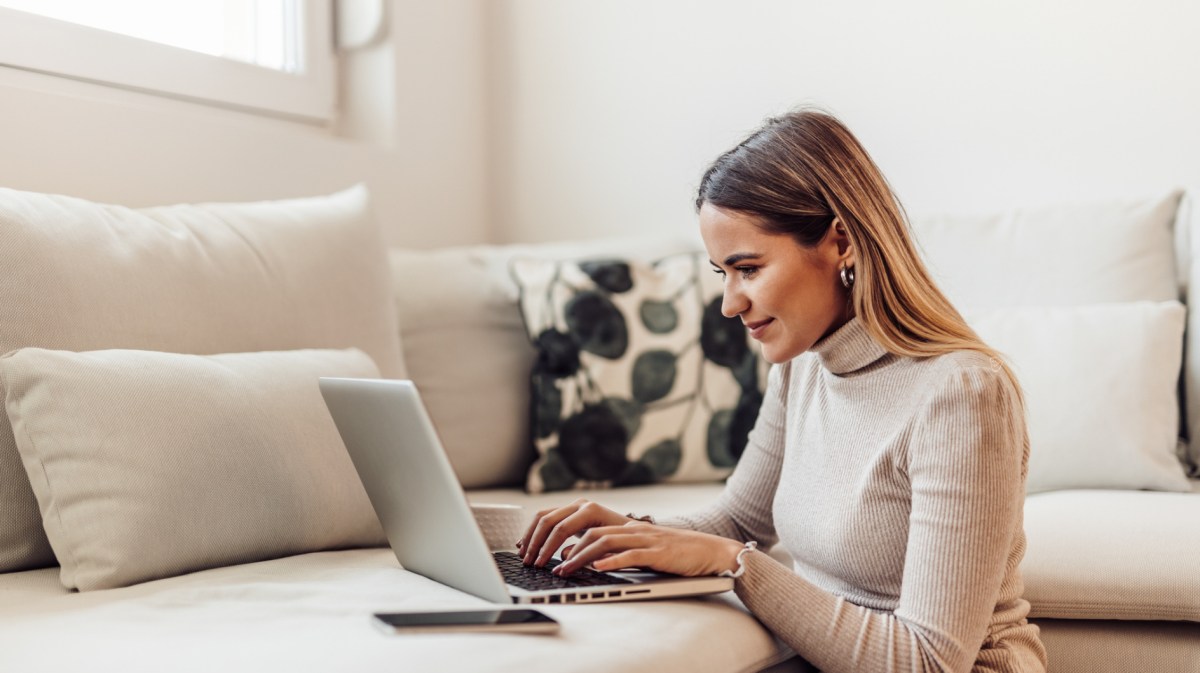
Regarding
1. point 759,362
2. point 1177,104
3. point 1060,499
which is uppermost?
point 1177,104

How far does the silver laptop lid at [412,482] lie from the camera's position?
1046 millimetres

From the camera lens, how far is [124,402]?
1.30 metres

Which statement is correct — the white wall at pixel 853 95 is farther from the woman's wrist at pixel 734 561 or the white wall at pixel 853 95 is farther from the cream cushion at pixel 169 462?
the woman's wrist at pixel 734 561

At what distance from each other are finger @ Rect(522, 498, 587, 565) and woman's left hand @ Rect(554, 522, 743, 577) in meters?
0.04

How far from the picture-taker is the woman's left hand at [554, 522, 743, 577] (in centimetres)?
112

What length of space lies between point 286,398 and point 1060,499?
116cm

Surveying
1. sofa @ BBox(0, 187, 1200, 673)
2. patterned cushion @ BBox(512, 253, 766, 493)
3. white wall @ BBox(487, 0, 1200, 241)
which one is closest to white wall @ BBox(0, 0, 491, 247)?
white wall @ BBox(487, 0, 1200, 241)

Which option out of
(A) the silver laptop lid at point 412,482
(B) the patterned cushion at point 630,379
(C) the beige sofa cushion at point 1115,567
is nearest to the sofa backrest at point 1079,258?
(B) the patterned cushion at point 630,379

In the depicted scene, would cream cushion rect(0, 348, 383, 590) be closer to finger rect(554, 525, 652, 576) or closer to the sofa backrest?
finger rect(554, 525, 652, 576)

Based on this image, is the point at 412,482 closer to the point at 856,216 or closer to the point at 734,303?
the point at 734,303

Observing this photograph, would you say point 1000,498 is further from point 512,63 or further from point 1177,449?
point 512,63

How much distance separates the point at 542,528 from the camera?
121cm

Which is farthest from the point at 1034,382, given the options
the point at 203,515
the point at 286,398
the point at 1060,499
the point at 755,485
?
the point at 203,515

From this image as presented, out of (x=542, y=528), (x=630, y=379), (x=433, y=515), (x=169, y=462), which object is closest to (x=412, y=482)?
(x=433, y=515)
